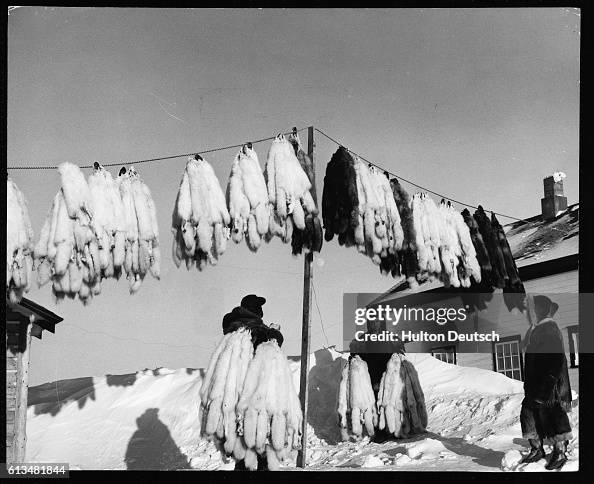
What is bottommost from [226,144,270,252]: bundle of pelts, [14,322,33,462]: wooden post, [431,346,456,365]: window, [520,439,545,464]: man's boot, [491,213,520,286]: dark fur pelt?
[520,439,545,464]: man's boot

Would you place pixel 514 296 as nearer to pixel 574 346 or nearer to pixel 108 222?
pixel 574 346

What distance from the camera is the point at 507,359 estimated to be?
536 centimetres

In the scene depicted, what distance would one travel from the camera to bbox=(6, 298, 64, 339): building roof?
5059 millimetres

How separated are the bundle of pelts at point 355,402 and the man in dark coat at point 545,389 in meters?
1.00

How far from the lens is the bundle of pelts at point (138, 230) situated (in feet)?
16.6

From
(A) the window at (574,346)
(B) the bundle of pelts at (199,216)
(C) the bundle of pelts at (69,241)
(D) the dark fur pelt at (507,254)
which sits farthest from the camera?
(D) the dark fur pelt at (507,254)

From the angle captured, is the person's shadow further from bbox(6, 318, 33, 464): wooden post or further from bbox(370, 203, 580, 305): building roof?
bbox(370, 203, 580, 305): building roof

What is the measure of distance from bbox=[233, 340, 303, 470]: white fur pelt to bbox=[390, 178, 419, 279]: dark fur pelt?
42.1 inches

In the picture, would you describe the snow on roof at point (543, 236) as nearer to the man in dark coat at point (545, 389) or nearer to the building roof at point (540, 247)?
the building roof at point (540, 247)

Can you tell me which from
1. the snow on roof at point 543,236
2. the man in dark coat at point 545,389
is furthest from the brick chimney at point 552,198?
the man in dark coat at point 545,389

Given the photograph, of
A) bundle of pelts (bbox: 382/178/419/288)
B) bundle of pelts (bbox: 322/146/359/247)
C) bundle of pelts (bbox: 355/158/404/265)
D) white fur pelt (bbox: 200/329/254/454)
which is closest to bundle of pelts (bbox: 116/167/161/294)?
white fur pelt (bbox: 200/329/254/454)

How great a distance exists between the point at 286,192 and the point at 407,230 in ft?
2.92
